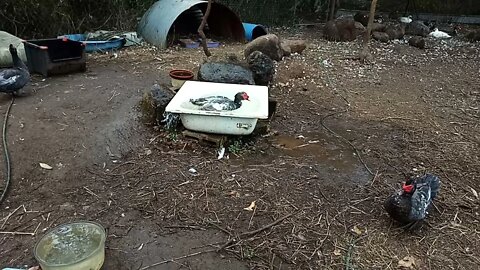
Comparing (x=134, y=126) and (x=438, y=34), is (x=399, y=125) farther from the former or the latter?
(x=438, y=34)

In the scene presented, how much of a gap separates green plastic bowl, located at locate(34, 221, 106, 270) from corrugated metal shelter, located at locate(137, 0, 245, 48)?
4404mm

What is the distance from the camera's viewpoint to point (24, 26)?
19.1 feet

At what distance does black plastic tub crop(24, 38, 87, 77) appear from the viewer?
14.8ft

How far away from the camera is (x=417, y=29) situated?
323 inches

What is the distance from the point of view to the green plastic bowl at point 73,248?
6.01ft

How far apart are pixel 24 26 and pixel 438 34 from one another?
25.4 ft

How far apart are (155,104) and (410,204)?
225 centimetres

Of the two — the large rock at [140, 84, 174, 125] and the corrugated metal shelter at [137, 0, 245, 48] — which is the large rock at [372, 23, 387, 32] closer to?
the corrugated metal shelter at [137, 0, 245, 48]

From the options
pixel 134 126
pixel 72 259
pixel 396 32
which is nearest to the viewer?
pixel 72 259

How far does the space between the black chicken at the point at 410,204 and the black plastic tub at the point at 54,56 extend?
3.93 m

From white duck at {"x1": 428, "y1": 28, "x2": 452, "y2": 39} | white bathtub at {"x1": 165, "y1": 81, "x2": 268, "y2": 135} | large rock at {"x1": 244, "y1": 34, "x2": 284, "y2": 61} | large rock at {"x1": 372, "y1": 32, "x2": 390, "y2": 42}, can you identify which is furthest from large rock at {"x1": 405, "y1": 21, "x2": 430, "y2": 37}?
white bathtub at {"x1": 165, "y1": 81, "x2": 268, "y2": 135}

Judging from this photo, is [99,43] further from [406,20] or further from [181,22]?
[406,20]

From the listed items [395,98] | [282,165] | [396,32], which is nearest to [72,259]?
[282,165]

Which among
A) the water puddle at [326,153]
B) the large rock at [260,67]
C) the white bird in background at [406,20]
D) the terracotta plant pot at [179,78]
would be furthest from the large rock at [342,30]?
the water puddle at [326,153]
